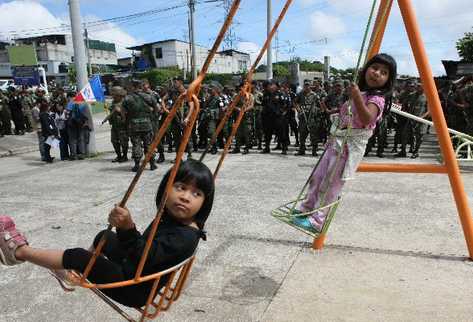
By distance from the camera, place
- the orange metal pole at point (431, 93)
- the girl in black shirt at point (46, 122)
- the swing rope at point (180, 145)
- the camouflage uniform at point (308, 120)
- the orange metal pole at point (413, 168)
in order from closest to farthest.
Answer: the swing rope at point (180, 145) → the orange metal pole at point (431, 93) → the orange metal pole at point (413, 168) → the girl in black shirt at point (46, 122) → the camouflage uniform at point (308, 120)

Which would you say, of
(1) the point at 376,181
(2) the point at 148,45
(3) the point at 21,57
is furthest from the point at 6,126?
(2) the point at 148,45

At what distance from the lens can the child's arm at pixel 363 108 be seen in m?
2.67

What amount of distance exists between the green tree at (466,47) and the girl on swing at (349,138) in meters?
19.9

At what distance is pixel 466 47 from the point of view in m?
20.2

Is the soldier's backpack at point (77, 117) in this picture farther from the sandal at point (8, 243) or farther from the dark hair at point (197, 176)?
the dark hair at point (197, 176)

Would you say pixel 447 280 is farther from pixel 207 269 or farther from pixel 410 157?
pixel 410 157

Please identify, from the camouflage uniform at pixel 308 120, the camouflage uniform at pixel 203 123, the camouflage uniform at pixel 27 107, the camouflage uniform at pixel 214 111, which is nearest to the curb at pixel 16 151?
the camouflage uniform at pixel 27 107

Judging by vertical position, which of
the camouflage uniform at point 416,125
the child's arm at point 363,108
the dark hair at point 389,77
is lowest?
the camouflage uniform at point 416,125

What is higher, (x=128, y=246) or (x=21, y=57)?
(x=21, y=57)

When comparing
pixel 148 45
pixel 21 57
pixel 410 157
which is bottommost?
pixel 410 157

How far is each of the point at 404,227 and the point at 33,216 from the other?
434 centimetres

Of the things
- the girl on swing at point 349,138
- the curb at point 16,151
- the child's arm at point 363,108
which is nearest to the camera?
the child's arm at point 363,108

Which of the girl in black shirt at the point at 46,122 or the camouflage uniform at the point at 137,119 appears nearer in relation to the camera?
the camouflage uniform at the point at 137,119

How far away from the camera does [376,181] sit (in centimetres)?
648
